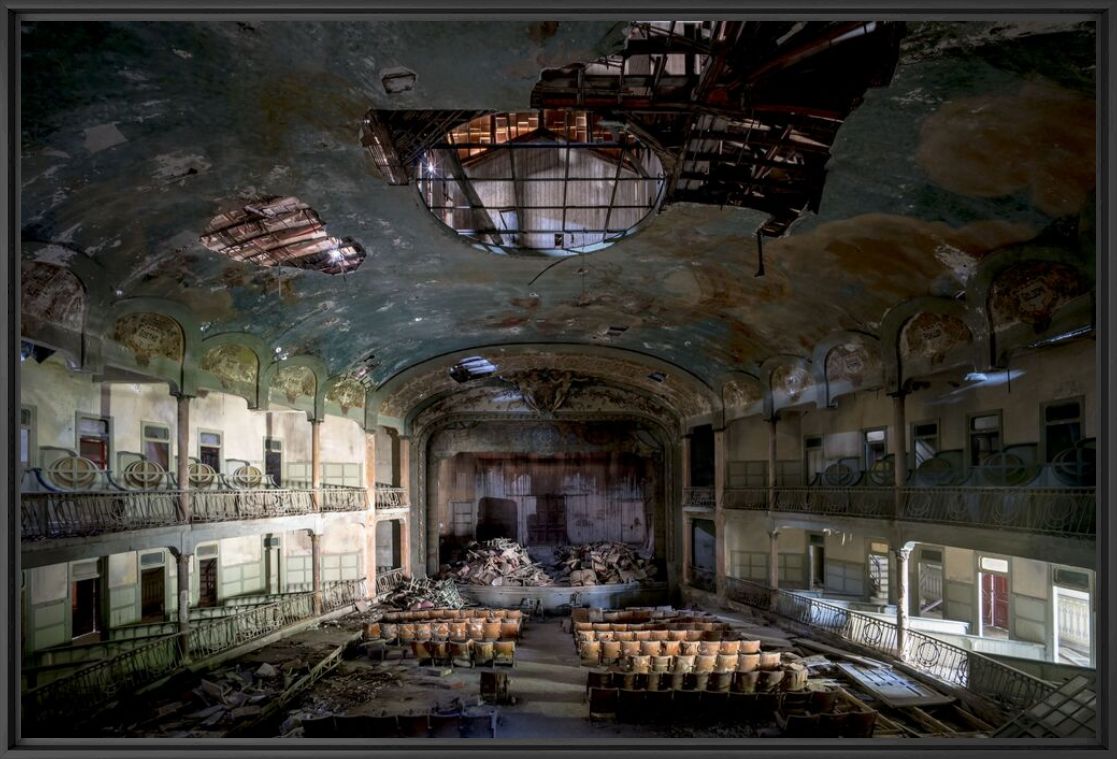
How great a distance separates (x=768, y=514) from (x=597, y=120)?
15.0 meters

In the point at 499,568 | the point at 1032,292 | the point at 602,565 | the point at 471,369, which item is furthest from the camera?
the point at 602,565

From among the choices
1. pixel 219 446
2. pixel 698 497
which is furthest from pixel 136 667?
pixel 698 497

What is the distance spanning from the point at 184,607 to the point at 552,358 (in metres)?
14.3

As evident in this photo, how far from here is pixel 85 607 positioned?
15.6 m

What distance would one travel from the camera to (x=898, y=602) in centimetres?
1473

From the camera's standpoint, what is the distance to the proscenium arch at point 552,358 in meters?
23.5

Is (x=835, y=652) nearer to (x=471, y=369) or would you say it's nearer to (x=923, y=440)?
(x=923, y=440)

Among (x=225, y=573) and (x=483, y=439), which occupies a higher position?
(x=483, y=439)

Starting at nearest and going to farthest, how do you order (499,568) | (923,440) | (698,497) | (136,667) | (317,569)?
(136,667) < (923,440) < (317,569) < (698,497) < (499,568)

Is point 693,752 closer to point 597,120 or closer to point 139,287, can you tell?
point 597,120

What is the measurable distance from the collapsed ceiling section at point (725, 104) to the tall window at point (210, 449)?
38.3 feet

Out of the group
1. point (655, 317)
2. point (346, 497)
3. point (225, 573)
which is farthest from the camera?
point (346, 497)

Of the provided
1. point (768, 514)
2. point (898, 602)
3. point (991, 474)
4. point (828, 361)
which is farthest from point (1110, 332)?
point (768, 514)

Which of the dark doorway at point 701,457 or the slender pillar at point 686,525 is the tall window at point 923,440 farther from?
the slender pillar at point 686,525
